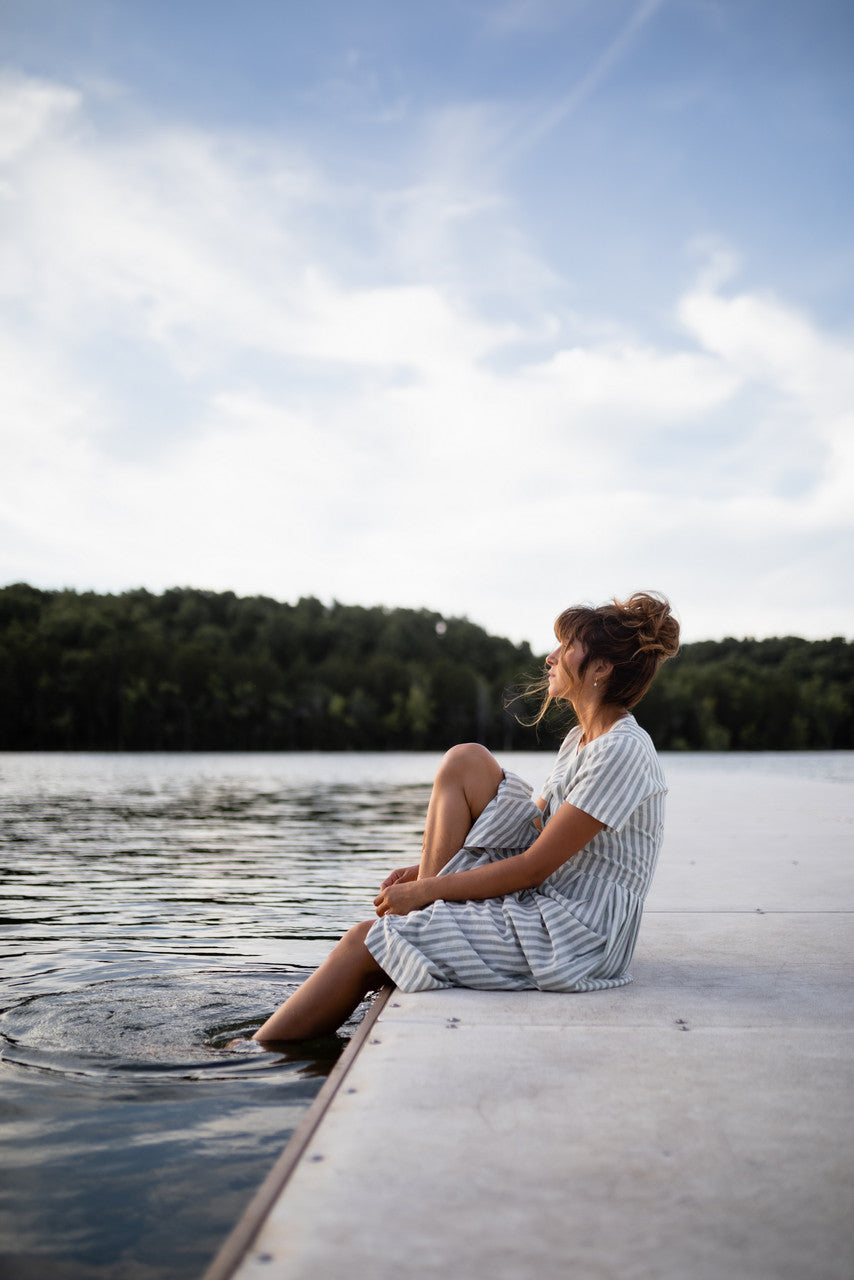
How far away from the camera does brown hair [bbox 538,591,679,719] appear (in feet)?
10.0

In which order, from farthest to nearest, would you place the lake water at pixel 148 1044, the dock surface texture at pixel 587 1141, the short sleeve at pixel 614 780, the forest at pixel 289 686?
1. the forest at pixel 289 686
2. the short sleeve at pixel 614 780
3. the lake water at pixel 148 1044
4. the dock surface texture at pixel 587 1141

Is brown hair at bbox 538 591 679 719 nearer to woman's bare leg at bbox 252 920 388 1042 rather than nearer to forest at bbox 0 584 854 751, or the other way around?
woman's bare leg at bbox 252 920 388 1042

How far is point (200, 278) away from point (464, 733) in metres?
69.0

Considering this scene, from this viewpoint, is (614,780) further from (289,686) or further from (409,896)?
(289,686)

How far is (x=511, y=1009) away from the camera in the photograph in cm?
277

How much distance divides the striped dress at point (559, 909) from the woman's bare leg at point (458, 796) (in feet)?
0.11

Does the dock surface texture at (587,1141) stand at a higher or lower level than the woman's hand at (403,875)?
lower

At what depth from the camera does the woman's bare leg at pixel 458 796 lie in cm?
307

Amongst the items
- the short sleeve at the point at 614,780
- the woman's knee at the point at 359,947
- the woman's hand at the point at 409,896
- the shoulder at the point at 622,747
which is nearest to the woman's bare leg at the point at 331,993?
the woman's knee at the point at 359,947

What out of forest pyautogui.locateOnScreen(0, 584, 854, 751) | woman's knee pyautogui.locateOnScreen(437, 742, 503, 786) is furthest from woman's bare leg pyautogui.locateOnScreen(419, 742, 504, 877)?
forest pyautogui.locateOnScreen(0, 584, 854, 751)

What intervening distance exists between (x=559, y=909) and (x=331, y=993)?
743 mm

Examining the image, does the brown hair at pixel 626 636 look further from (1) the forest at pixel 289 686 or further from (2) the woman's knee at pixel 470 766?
(1) the forest at pixel 289 686

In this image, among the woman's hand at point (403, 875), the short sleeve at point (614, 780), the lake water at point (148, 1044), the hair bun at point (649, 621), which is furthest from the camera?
the woman's hand at point (403, 875)

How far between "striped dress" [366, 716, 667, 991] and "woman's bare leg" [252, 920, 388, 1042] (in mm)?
72
